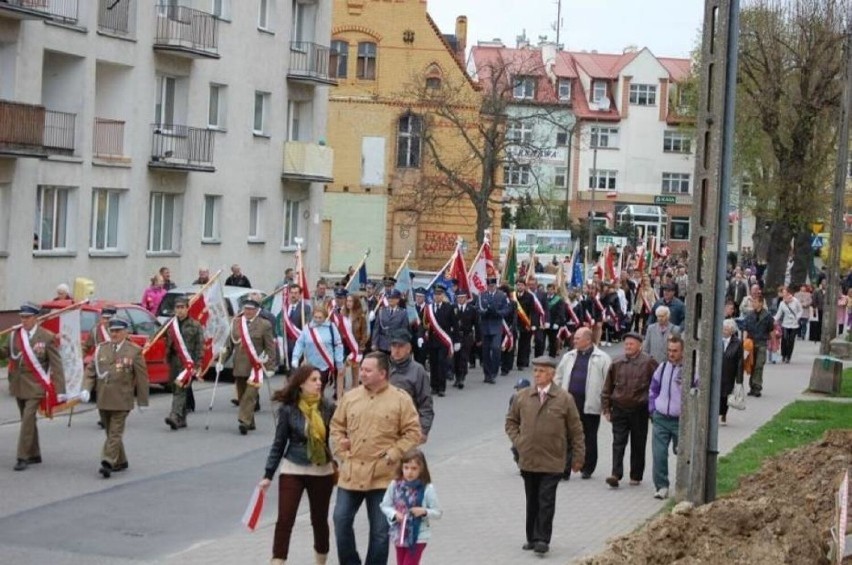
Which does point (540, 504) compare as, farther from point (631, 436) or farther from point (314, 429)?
point (631, 436)

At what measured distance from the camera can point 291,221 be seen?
1890 inches

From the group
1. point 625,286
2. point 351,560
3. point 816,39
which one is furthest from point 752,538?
point 816,39

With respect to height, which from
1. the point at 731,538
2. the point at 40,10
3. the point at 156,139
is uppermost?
the point at 40,10

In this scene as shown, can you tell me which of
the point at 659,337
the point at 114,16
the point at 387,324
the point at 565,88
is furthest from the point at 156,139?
the point at 565,88

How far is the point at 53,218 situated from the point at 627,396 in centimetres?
2029

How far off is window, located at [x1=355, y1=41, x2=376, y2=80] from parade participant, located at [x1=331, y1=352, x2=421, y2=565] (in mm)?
54092

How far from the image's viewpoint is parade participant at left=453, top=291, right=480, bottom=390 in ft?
94.4

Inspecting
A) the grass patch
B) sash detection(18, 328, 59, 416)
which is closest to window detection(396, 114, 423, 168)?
the grass patch

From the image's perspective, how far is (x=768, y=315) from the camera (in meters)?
29.5

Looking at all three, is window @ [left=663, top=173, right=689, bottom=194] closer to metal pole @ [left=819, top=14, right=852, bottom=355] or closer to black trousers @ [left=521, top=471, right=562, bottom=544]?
metal pole @ [left=819, top=14, right=852, bottom=355]

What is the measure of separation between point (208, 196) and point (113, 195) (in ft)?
17.0

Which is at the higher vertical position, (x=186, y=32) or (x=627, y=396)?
(x=186, y=32)

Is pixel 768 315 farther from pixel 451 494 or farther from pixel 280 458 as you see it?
pixel 280 458

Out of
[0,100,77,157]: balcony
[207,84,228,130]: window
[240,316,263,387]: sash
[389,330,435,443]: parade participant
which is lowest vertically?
[240,316,263,387]: sash
